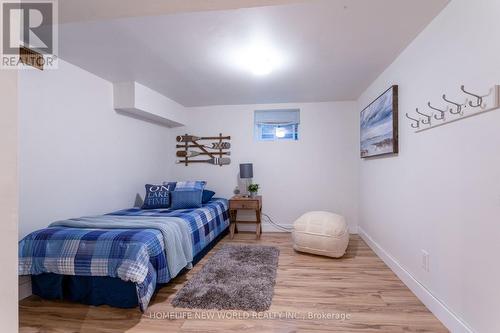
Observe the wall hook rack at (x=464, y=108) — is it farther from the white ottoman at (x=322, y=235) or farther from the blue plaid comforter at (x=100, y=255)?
the blue plaid comforter at (x=100, y=255)

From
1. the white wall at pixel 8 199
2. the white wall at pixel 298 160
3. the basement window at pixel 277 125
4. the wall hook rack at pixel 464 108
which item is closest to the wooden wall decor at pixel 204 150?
the white wall at pixel 298 160

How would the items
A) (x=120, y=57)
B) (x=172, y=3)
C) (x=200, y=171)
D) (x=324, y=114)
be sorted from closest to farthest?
(x=172, y=3)
(x=120, y=57)
(x=324, y=114)
(x=200, y=171)

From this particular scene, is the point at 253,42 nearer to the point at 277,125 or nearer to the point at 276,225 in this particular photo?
the point at 277,125

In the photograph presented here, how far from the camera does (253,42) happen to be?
87.8 inches

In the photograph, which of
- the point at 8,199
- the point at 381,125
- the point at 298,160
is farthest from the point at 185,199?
the point at 8,199

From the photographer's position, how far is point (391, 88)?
2.60m

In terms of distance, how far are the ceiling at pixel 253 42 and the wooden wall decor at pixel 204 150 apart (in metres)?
1.30

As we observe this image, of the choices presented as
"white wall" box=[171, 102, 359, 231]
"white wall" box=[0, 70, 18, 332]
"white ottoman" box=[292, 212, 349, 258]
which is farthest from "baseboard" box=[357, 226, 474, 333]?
"white wall" box=[0, 70, 18, 332]

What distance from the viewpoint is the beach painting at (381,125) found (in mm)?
2578

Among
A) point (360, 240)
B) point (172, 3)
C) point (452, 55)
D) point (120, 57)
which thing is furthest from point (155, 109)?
point (360, 240)

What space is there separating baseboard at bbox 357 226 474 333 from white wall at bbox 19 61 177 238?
3378 millimetres

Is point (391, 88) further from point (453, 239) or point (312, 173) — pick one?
point (312, 173)

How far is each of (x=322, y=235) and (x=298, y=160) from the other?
1.62 metres

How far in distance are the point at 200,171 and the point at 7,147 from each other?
12.9 ft
